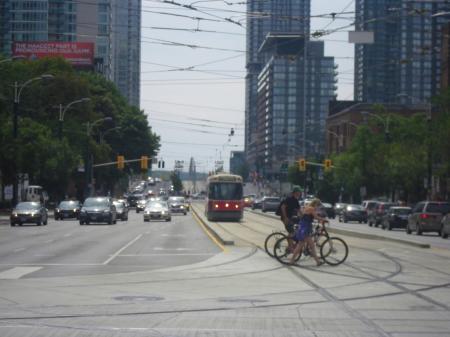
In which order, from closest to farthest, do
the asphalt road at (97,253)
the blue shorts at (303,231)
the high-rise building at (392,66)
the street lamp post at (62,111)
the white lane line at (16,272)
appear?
the white lane line at (16,272), the asphalt road at (97,253), the blue shorts at (303,231), the street lamp post at (62,111), the high-rise building at (392,66)

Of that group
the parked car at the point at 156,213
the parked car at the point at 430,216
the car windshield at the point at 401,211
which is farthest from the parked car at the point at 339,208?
the parked car at the point at 430,216

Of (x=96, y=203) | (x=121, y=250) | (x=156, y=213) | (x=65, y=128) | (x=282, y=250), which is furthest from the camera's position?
(x=65, y=128)

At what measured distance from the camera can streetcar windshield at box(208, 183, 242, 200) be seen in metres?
63.8

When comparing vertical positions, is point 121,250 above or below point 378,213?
below

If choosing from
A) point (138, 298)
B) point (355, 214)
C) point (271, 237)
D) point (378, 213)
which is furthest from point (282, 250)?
point (355, 214)

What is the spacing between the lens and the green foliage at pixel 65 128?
71.8 metres

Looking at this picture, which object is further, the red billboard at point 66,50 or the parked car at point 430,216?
the red billboard at point 66,50

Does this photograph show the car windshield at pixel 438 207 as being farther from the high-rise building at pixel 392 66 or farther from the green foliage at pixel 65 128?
the high-rise building at pixel 392 66

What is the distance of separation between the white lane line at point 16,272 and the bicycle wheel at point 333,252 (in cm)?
698

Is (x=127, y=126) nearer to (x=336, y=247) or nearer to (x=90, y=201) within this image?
(x=90, y=201)

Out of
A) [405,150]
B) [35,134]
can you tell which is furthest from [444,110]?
[35,134]

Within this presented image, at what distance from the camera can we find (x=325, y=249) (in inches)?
977

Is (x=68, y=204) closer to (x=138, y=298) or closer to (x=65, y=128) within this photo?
(x=65, y=128)

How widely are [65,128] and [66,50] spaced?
146 feet
